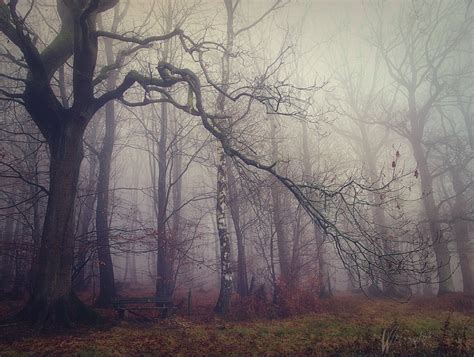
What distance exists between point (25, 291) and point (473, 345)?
55.4 ft

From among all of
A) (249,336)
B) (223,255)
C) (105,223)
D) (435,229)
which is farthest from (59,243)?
(435,229)

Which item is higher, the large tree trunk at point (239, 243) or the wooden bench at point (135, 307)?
the large tree trunk at point (239, 243)

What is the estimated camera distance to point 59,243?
8523mm

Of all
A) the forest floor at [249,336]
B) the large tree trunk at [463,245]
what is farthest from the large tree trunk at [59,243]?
the large tree trunk at [463,245]

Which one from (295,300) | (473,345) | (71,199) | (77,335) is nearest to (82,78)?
(71,199)

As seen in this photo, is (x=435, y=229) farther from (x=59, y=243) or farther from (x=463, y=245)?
(x=59, y=243)

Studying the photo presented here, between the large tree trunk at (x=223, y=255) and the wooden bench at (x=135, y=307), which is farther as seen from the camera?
the large tree trunk at (x=223, y=255)

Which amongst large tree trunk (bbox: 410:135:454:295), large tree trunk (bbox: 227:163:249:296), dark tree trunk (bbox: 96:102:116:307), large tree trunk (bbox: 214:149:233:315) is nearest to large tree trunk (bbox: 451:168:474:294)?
large tree trunk (bbox: 410:135:454:295)

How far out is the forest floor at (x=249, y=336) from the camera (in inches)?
283

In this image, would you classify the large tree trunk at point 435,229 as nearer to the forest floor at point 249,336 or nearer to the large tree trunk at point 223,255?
the forest floor at point 249,336

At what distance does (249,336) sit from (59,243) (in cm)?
541

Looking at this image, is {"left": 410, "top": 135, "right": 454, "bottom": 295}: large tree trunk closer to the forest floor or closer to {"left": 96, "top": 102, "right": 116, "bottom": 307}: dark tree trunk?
the forest floor

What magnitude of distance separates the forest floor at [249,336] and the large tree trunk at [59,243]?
51 cm

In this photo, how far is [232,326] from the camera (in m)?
9.91
